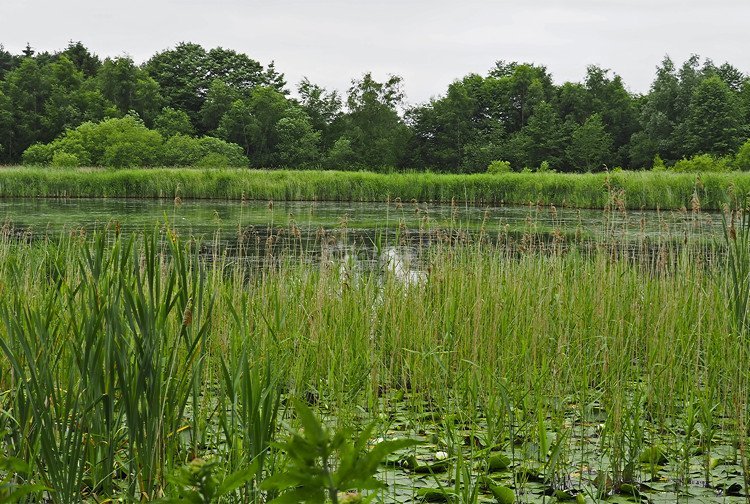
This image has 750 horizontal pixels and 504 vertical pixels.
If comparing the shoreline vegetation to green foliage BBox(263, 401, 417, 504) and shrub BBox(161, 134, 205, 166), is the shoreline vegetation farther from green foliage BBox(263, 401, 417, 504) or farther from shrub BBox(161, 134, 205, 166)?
green foliage BBox(263, 401, 417, 504)

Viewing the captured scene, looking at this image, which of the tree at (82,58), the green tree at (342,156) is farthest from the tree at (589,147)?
the tree at (82,58)

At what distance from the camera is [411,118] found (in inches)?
2254

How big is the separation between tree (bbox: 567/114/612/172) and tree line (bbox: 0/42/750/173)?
9 centimetres

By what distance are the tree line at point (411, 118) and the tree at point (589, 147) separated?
3.6 inches

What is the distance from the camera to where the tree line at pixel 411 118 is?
50.1 metres

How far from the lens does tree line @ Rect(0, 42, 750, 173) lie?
5009cm

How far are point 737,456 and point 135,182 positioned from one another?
2463 centimetres

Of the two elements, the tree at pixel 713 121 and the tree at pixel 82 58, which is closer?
the tree at pixel 713 121

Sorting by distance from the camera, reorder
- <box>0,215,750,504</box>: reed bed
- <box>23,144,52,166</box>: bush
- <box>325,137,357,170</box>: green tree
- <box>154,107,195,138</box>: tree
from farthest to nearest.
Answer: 1. <box>154,107,195,138</box>: tree
2. <box>325,137,357,170</box>: green tree
3. <box>23,144,52,166</box>: bush
4. <box>0,215,750,504</box>: reed bed

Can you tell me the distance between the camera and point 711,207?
20625 mm

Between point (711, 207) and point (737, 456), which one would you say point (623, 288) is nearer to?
point (737, 456)

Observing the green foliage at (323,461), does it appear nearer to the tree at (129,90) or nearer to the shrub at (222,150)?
the shrub at (222,150)

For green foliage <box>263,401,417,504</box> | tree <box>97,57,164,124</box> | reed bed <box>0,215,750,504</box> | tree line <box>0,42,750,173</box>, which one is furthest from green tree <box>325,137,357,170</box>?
green foliage <box>263,401,417,504</box>

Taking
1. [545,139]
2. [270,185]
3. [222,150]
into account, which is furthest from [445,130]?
[270,185]
